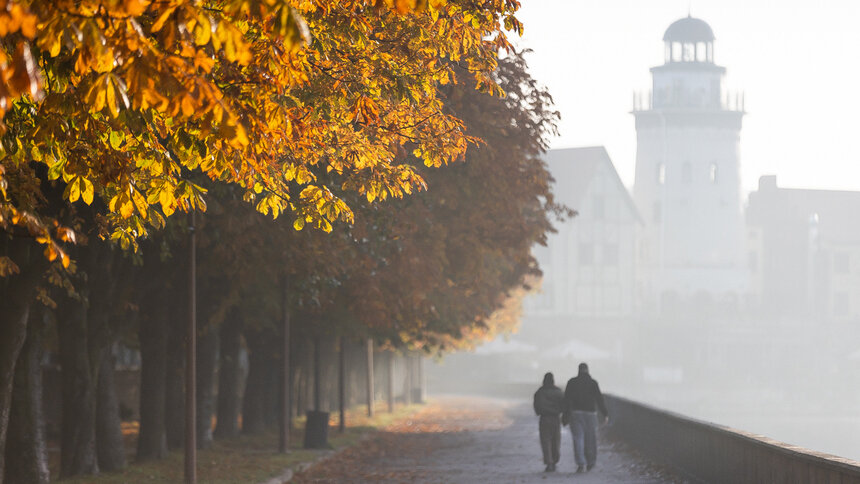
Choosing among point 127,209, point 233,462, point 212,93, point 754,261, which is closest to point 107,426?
point 233,462

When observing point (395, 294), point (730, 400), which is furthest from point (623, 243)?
point (395, 294)

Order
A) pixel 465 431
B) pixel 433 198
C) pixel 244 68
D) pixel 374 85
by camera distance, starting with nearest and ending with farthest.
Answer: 1. pixel 244 68
2. pixel 374 85
3. pixel 433 198
4. pixel 465 431

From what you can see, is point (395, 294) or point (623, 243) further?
point (623, 243)

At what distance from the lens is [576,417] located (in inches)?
912

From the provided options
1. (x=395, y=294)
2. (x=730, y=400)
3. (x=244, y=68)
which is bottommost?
(x=730, y=400)

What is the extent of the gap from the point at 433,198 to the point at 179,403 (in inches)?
237

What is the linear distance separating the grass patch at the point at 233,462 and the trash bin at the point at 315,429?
38cm

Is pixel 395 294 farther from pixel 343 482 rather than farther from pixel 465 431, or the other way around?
pixel 465 431

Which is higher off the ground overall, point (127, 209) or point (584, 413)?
point (127, 209)

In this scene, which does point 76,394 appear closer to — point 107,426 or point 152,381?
point 107,426

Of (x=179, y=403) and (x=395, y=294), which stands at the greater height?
(x=395, y=294)

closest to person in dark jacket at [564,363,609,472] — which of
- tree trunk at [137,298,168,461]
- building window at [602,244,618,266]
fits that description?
tree trunk at [137,298,168,461]

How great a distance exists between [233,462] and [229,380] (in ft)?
25.2

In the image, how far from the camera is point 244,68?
33.5ft
